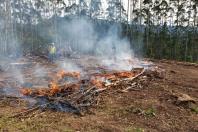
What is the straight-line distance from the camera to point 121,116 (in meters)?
10.1

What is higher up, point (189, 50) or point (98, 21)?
point (98, 21)

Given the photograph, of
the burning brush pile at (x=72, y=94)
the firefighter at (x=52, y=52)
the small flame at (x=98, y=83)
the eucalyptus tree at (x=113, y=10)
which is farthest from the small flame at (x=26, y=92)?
the eucalyptus tree at (x=113, y=10)

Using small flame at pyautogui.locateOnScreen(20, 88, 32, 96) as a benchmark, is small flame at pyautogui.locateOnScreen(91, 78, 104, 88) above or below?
above

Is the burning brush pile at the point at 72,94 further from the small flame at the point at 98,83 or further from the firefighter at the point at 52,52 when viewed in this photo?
the firefighter at the point at 52,52

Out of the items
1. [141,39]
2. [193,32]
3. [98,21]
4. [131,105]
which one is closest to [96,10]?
[98,21]

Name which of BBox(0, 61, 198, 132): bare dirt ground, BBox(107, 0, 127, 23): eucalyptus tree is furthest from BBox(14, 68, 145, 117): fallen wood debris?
BBox(107, 0, 127, 23): eucalyptus tree

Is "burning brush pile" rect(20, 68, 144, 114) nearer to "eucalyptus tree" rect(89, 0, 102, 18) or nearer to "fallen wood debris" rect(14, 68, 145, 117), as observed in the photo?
"fallen wood debris" rect(14, 68, 145, 117)

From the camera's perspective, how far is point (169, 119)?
32.9 feet

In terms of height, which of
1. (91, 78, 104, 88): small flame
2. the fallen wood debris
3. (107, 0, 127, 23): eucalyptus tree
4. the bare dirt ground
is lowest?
the bare dirt ground

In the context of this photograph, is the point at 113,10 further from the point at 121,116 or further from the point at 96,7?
the point at 121,116

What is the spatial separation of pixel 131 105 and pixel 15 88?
5.00m

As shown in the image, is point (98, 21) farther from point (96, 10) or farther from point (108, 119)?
point (108, 119)

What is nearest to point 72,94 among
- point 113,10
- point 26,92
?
point 26,92

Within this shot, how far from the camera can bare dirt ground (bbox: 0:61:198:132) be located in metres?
9.06
